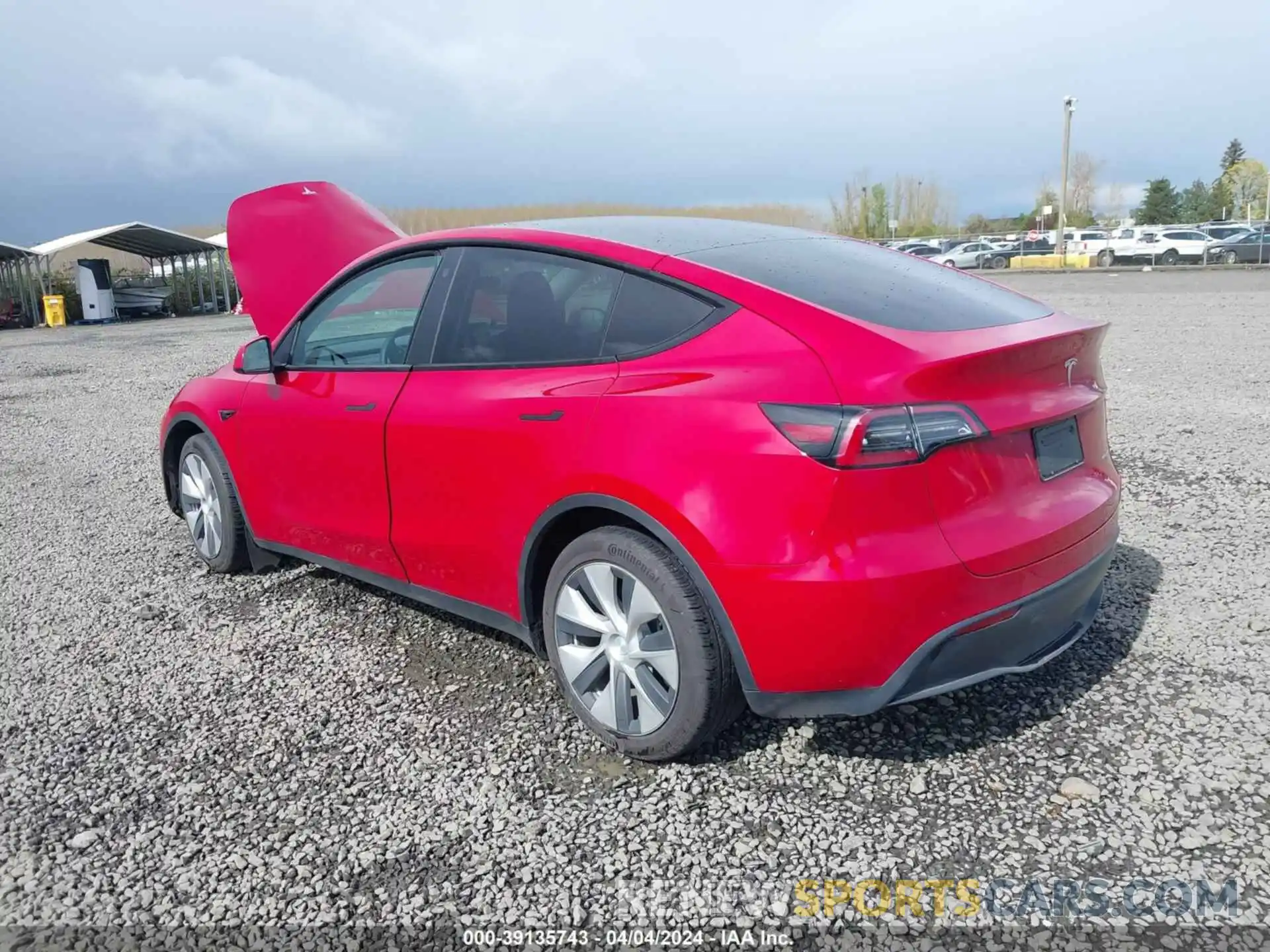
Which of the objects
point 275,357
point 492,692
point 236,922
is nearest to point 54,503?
point 275,357

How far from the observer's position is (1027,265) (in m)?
45.7

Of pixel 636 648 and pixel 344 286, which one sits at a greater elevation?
pixel 344 286

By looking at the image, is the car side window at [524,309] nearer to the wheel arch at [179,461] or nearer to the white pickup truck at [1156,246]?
the wheel arch at [179,461]

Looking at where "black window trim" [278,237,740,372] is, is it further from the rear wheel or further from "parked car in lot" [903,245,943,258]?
"parked car in lot" [903,245,943,258]

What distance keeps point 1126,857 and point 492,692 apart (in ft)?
6.74

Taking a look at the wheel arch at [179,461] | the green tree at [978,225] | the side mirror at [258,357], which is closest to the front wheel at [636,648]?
the side mirror at [258,357]

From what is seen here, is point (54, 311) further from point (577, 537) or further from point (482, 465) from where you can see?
point (577, 537)

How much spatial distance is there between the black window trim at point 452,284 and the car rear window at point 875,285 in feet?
0.49

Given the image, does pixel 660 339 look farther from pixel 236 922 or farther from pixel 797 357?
pixel 236 922

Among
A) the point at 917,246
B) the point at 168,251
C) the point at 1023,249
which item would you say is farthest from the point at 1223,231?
the point at 168,251

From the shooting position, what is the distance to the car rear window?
9.25 feet

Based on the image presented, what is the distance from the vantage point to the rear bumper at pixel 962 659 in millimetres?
2555

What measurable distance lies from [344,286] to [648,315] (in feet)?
5.68

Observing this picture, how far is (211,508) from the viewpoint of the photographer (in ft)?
15.9
